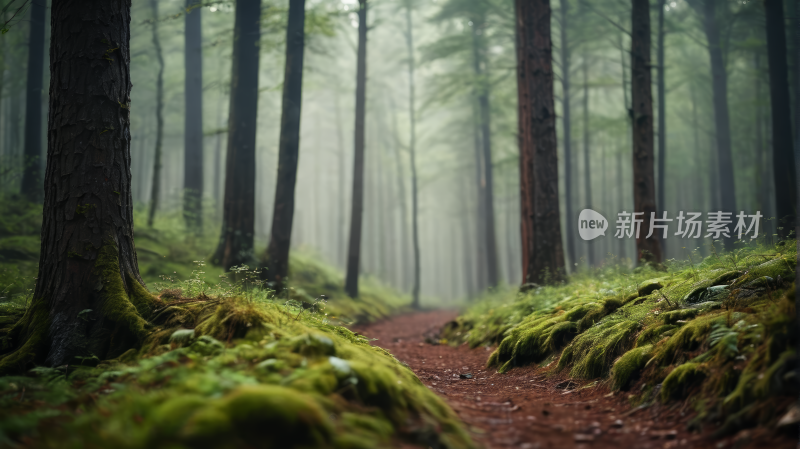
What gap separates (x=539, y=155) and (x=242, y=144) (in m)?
7.28

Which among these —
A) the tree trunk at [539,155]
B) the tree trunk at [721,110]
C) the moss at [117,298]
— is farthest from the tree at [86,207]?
the tree trunk at [721,110]

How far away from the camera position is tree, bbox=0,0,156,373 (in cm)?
427

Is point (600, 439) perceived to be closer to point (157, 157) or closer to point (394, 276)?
point (157, 157)

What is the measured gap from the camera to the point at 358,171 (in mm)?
16609

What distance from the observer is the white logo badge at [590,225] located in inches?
423

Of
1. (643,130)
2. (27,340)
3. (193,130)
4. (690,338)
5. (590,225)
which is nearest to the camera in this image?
(690,338)

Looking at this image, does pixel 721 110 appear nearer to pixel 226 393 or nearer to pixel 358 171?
pixel 358 171

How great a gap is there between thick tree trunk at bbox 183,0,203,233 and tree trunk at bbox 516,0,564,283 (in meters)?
9.98

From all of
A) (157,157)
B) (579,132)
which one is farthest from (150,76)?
(579,132)

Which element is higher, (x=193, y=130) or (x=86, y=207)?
(x=193, y=130)

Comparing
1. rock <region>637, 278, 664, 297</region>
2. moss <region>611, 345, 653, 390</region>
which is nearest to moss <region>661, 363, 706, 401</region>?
moss <region>611, 345, 653, 390</region>

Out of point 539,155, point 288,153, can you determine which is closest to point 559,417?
point 539,155

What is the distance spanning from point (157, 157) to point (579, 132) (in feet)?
57.7

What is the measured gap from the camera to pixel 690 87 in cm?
2608
